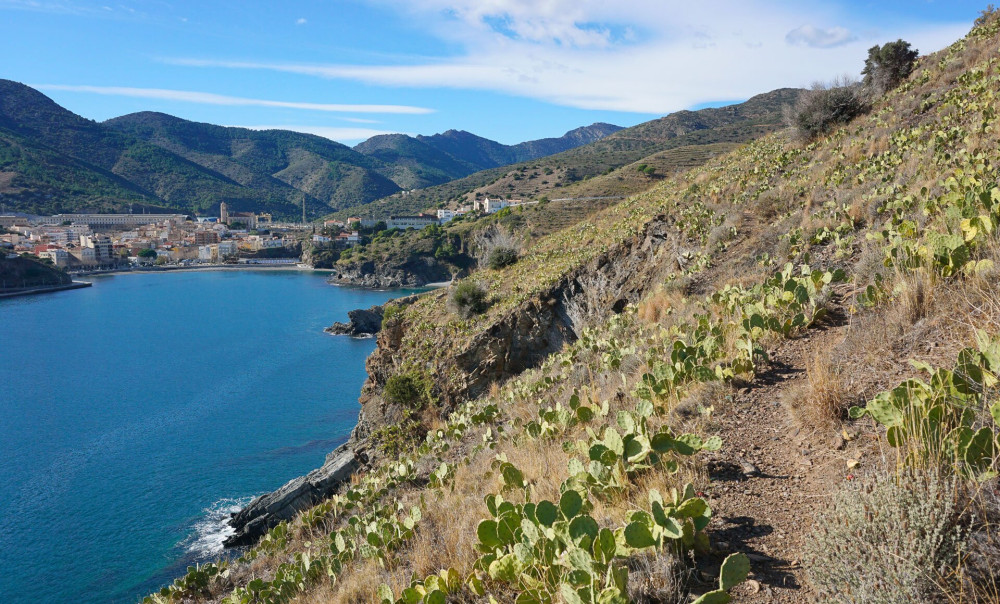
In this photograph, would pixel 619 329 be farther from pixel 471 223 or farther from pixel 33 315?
pixel 471 223

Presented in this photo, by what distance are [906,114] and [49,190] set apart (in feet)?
542

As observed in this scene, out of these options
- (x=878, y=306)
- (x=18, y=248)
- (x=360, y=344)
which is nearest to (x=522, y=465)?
(x=878, y=306)

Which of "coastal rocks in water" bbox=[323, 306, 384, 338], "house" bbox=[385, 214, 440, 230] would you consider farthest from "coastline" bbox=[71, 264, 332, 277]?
"coastal rocks in water" bbox=[323, 306, 384, 338]

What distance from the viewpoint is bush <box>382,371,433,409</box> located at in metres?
15.2

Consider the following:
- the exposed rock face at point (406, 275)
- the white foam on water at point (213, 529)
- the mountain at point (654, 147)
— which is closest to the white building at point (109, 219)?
the exposed rock face at point (406, 275)

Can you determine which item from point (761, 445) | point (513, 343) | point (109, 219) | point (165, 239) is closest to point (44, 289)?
point (165, 239)

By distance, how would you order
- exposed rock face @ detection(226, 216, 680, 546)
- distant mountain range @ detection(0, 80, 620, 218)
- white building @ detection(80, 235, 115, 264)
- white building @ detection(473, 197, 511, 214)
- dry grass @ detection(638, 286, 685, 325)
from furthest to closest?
distant mountain range @ detection(0, 80, 620, 218) → white building @ detection(80, 235, 115, 264) → white building @ detection(473, 197, 511, 214) → exposed rock face @ detection(226, 216, 680, 546) → dry grass @ detection(638, 286, 685, 325)

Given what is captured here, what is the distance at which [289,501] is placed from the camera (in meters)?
15.4

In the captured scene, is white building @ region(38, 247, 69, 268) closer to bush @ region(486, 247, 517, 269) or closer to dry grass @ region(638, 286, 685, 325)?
bush @ region(486, 247, 517, 269)

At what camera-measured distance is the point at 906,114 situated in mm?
11391

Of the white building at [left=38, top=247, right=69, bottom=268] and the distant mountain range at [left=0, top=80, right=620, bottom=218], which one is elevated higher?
the distant mountain range at [left=0, top=80, right=620, bottom=218]

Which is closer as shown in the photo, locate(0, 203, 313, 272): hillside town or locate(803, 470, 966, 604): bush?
locate(803, 470, 966, 604): bush

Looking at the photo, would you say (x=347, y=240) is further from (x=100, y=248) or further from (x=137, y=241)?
(x=137, y=241)

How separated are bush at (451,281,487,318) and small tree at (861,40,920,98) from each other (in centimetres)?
1319
